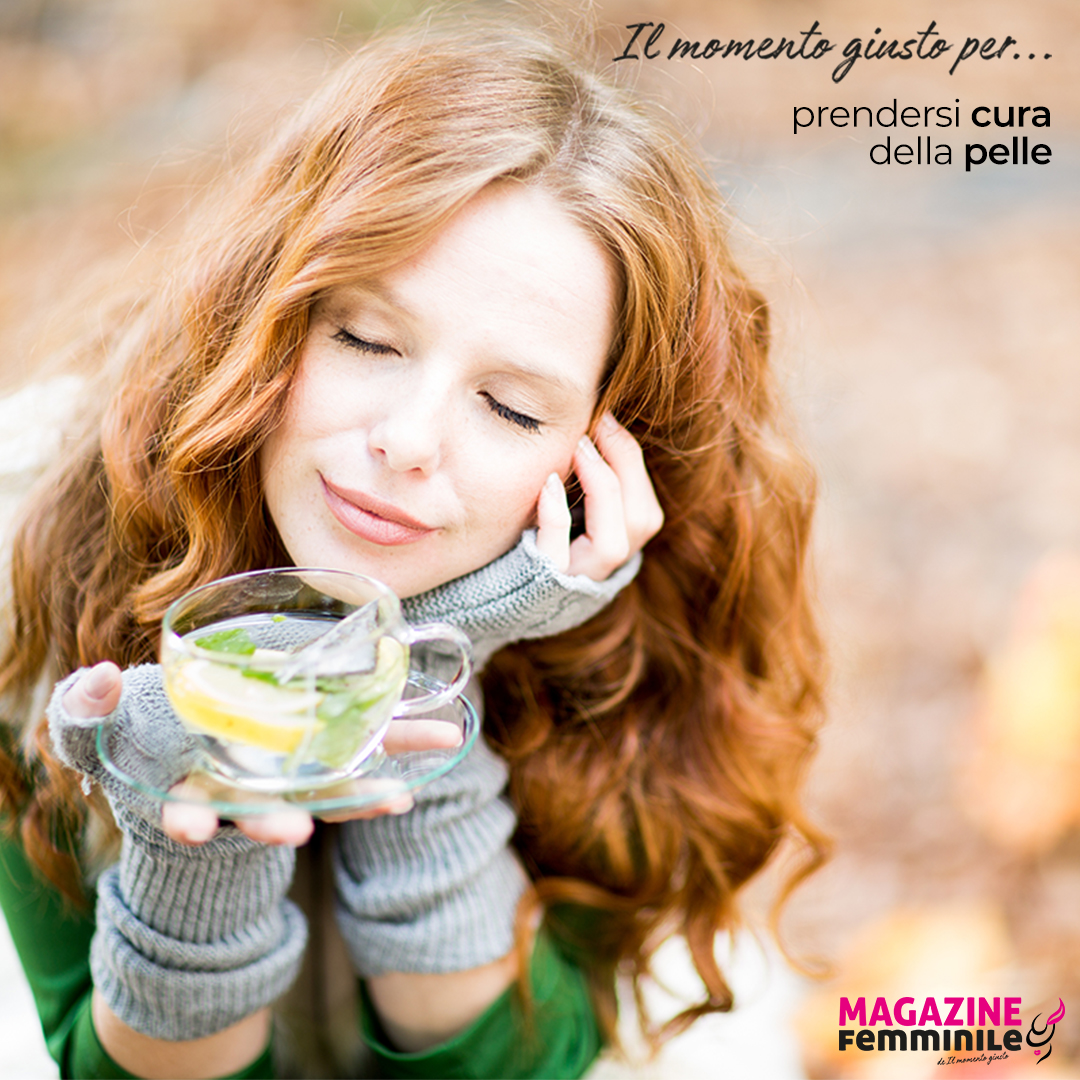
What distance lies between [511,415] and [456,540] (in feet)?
0.65

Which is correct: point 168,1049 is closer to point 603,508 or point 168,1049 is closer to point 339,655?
point 339,655

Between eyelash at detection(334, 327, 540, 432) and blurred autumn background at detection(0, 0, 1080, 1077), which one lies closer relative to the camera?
eyelash at detection(334, 327, 540, 432)

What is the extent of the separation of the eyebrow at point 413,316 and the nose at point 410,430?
0.10 m

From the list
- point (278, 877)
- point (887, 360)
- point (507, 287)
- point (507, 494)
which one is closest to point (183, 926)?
point (278, 877)

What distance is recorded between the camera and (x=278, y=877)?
1656 mm

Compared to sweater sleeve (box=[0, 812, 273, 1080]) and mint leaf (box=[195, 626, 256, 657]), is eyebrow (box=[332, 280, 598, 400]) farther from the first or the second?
sweater sleeve (box=[0, 812, 273, 1080])

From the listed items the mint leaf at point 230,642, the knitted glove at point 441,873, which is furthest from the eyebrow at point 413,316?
the mint leaf at point 230,642

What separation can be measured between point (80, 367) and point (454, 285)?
0.94m

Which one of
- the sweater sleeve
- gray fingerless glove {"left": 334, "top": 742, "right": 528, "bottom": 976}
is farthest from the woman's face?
the sweater sleeve

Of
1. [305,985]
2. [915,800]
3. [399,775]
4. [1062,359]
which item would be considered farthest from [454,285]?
[1062,359]

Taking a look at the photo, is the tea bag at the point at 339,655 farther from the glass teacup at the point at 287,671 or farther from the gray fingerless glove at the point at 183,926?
the gray fingerless glove at the point at 183,926

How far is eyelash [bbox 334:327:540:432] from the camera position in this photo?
148cm

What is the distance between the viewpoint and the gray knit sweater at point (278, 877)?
4.61 ft

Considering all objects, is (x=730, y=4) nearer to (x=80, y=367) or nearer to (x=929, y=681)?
(x=929, y=681)
